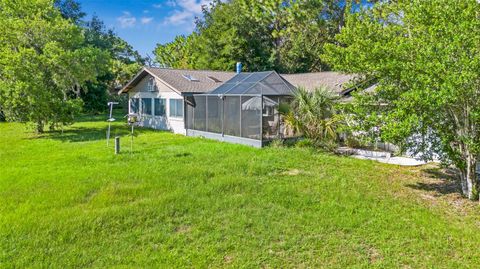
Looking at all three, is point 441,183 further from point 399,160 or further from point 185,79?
point 185,79

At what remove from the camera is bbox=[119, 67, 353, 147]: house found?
13.4 m

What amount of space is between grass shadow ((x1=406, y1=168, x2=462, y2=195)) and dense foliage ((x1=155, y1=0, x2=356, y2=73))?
19.1 metres

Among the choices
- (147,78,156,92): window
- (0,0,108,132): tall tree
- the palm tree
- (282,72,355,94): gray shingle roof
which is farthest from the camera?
(147,78,156,92): window

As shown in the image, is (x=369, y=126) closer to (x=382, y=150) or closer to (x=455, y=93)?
(x=455, y=93)

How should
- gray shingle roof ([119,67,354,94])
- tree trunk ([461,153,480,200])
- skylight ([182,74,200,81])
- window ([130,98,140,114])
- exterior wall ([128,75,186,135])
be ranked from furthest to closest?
window ([130,98,140,114]), skylight ([182,74,200,81]), exterior wall ([128,75,186,135]), gray shingle roof ([119,67,354,94]), tree trunk ([461,153,480,200])

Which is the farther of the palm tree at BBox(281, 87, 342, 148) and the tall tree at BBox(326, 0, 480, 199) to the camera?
the palm tree at BBox(281, 87, 342, 148)

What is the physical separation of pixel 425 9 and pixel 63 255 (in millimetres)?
7743

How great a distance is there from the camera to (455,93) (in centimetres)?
602

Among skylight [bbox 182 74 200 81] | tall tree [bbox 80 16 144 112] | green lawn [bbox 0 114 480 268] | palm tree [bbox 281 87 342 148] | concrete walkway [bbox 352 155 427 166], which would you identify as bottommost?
green lawn [bbox 0 114 480 268]

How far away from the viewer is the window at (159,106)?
19.4 m

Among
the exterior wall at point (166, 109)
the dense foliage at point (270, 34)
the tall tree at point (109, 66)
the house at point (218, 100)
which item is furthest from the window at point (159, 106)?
the dense foliage at point (270, 34)

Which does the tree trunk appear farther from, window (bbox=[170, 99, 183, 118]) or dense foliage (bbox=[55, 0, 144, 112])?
dense foliage (bbox=[55, 0, 144, 112])

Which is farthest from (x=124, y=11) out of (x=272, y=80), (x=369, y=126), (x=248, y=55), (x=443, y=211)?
(x=443, y=211)

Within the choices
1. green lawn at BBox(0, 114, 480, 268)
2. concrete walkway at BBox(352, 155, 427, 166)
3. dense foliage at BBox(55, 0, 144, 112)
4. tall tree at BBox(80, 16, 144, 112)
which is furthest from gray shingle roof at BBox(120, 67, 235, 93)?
concrete walkway at BBox(352, 155, 427, 166)
